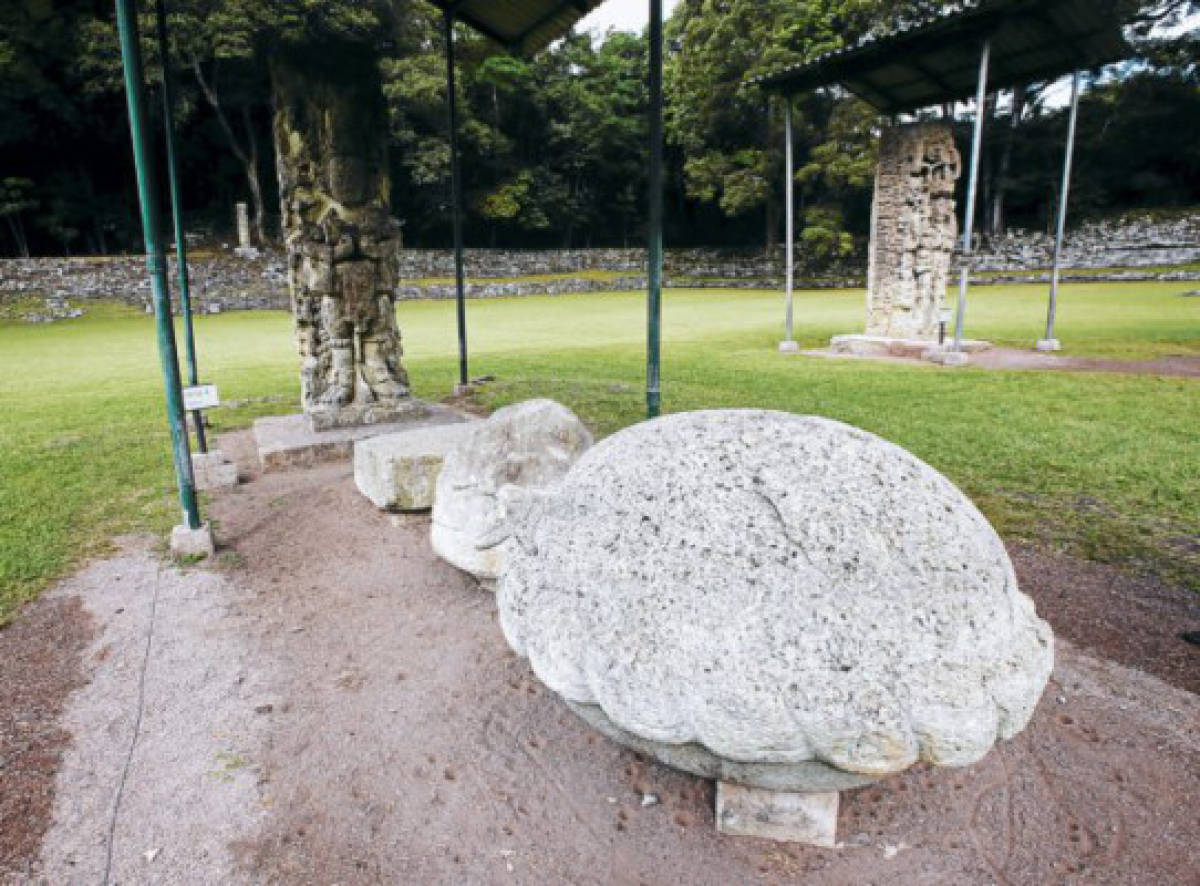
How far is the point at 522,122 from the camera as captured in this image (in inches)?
1303

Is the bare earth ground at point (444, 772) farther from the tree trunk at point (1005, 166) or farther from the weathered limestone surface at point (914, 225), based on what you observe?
the tree trunk at point (1005, 166)

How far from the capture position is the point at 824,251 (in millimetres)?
26797

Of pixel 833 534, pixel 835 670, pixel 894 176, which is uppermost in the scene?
pixel 894 176

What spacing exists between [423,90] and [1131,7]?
24541 mm

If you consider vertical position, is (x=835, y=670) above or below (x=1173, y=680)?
above

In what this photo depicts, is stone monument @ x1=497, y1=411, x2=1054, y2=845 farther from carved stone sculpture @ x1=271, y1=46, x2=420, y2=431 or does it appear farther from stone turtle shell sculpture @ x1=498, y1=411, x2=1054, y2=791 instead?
carved stone sculpture @ x1=271, y1=46, x2=420, y2=431

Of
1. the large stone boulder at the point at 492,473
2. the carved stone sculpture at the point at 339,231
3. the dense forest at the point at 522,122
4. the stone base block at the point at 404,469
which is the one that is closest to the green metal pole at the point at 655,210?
the large stone boulder at the point at 492,473

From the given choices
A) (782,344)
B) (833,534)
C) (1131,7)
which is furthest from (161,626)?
(1131,7)

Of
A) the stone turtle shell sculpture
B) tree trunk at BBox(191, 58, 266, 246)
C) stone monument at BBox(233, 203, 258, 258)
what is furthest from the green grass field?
tree trunk at BBox(191, 58, 266, 246)

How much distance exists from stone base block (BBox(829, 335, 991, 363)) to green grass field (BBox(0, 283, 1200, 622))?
86cm

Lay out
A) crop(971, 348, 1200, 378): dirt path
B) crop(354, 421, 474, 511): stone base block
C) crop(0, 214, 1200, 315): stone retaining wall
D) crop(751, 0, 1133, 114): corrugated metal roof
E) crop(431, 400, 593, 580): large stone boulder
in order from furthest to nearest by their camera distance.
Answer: crop(0, 214, 1200, 315): stone retaining wall → crop(971, 348, 1200, 378): dirt path → crop(751, 0, 1133, 114): corrugated metal roof → crop(354, 421, 474, 511): stone base block → crop(431, 400, 593, 580): large stone boulder

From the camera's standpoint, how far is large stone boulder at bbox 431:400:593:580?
10.6 ft

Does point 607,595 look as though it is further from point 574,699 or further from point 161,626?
point 161,626

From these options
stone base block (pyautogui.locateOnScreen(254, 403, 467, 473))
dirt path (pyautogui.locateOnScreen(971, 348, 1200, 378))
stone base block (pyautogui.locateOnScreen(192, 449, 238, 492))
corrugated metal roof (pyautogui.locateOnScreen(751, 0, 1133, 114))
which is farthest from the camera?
dirt path (pyautogui.locateOnScreen(971, 348, 1200, 378))
